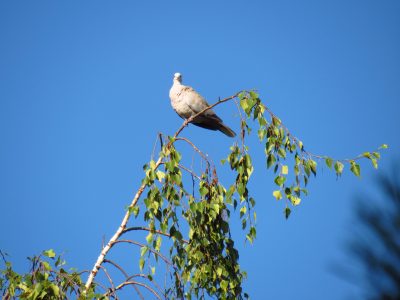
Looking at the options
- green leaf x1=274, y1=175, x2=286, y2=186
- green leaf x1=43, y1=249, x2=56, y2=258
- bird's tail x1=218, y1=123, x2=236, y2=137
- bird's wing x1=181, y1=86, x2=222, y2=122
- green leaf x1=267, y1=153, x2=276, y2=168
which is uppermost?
bird's wing x1=181, y1=86, x2=222, y2=122

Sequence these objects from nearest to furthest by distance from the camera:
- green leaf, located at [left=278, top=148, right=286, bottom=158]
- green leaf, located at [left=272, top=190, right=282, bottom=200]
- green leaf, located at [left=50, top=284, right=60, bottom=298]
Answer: green leaf, located at [left=50, top=284, right=60, bottom=298] < green leaf, located at [left=272, top=190, right=282, bottom=200] < green leaf, located at [left=278, top=148, right=286, bottom=158]

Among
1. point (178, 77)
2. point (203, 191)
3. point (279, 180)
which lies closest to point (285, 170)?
point (279, 180)

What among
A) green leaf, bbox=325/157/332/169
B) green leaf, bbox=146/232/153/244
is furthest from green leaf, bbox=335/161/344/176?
green leaf, bbox=146/232/153/244

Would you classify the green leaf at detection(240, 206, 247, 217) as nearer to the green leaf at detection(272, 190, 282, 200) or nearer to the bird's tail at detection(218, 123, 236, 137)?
the green leaf at detection(272, 190, 282, 200)

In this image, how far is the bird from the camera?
8.27 meters

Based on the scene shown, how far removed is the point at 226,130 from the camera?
850 cm

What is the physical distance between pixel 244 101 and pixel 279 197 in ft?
2.33

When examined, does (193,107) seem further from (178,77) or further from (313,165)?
(313,165)

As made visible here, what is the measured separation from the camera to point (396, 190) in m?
1.42

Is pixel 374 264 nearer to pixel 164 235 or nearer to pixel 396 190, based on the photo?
pixel 396 190

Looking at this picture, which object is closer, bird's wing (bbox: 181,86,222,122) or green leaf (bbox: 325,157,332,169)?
green leaf (bbox: 325,157,332,169)

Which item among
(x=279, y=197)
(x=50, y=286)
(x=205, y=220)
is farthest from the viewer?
(x=205, y=220)

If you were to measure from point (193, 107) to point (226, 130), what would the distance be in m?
0.63

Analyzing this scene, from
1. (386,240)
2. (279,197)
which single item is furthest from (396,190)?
(279,197)
